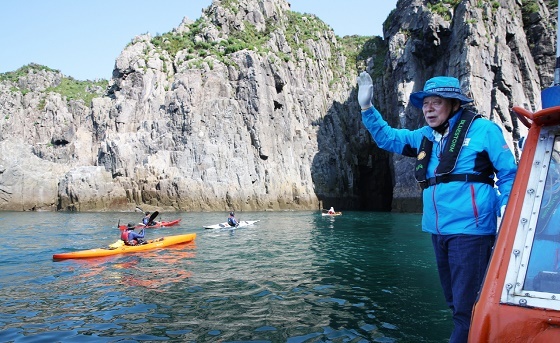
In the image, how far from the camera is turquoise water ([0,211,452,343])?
7.25 meters

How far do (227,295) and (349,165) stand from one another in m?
51.0

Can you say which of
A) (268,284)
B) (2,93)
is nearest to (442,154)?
(268,284)

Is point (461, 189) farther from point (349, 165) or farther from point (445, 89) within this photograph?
point (349, 165)

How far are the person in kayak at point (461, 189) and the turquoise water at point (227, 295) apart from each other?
12.6ft

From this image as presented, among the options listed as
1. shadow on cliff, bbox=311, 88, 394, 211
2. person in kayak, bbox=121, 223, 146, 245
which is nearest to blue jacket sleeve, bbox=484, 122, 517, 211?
person in kayak, bbox=121, 223, 146, 245

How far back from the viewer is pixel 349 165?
194 feet

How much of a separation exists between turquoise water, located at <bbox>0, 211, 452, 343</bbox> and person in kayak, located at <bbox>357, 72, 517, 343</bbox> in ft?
12.6

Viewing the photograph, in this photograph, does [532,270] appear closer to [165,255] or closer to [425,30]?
[165,255]

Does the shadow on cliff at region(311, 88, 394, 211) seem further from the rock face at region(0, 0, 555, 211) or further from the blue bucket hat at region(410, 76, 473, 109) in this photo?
the blue bucket hat at region(410, 76, 473, 109)

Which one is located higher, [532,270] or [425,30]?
[425,30]

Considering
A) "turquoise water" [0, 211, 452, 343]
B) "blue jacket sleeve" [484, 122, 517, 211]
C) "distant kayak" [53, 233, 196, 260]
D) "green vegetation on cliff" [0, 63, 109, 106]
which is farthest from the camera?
"green vegetation on cliff" [0, 63, 109, 106]

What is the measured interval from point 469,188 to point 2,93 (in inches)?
2997

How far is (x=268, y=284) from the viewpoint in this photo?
35.3 feet

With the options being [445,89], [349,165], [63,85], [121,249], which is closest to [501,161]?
[445,89]
